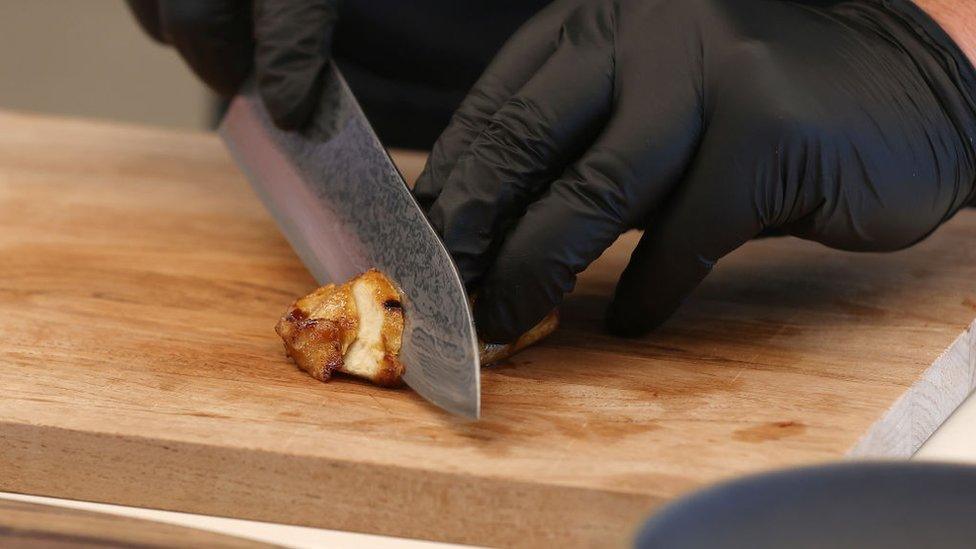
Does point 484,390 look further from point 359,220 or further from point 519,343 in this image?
point 359,220

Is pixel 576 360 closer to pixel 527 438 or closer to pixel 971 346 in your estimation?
pixel 527 438

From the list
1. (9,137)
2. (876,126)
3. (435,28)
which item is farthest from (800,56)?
(9,137)

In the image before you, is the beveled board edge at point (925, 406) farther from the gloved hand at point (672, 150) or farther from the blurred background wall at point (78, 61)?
the blurred background wall at point (78, 61)

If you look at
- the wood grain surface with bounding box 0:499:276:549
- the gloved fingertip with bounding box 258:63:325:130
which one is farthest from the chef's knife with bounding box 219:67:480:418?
the wood grain surface with bounding box 0:499:276:549

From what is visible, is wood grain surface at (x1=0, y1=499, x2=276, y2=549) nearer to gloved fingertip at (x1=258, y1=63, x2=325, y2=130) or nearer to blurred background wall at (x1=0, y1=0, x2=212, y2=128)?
gloved fingertip at (x1=258, y1=63, x2=325, y2=130)

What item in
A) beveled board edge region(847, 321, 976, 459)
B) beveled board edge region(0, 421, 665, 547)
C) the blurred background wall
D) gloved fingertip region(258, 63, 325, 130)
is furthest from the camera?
the blurred background wall

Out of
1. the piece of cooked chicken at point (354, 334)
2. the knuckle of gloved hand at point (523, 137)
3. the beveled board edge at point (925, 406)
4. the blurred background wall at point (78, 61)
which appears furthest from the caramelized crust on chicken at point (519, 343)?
the blurred background wall at point (78, 61)
